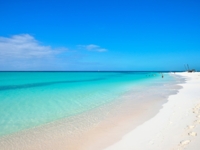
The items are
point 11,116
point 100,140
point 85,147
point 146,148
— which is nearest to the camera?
point 146,148

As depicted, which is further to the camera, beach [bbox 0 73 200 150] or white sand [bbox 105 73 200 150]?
beach [bbox 0 73 200 150]

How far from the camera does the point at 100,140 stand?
5.26m

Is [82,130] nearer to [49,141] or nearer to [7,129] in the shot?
[49,141]

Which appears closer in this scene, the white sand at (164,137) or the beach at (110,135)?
the white sand at (164,137)

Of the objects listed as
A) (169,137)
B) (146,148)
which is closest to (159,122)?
(169,137)

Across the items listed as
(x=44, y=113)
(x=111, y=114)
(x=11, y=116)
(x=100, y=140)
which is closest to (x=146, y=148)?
(x=100, y=140)

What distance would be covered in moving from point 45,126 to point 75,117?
1.62m

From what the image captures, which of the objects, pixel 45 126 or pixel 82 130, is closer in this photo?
pixel 82 130

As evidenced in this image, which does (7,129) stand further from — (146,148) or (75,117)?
(146,148)

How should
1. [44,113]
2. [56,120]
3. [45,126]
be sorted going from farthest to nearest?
[44,113] < [56,120] < [45,126]

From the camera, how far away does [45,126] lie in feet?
22.5

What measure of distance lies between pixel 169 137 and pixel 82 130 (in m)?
3.10

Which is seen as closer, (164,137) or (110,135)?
(164,137)

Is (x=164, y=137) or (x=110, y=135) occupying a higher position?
(x=164, y=137)
